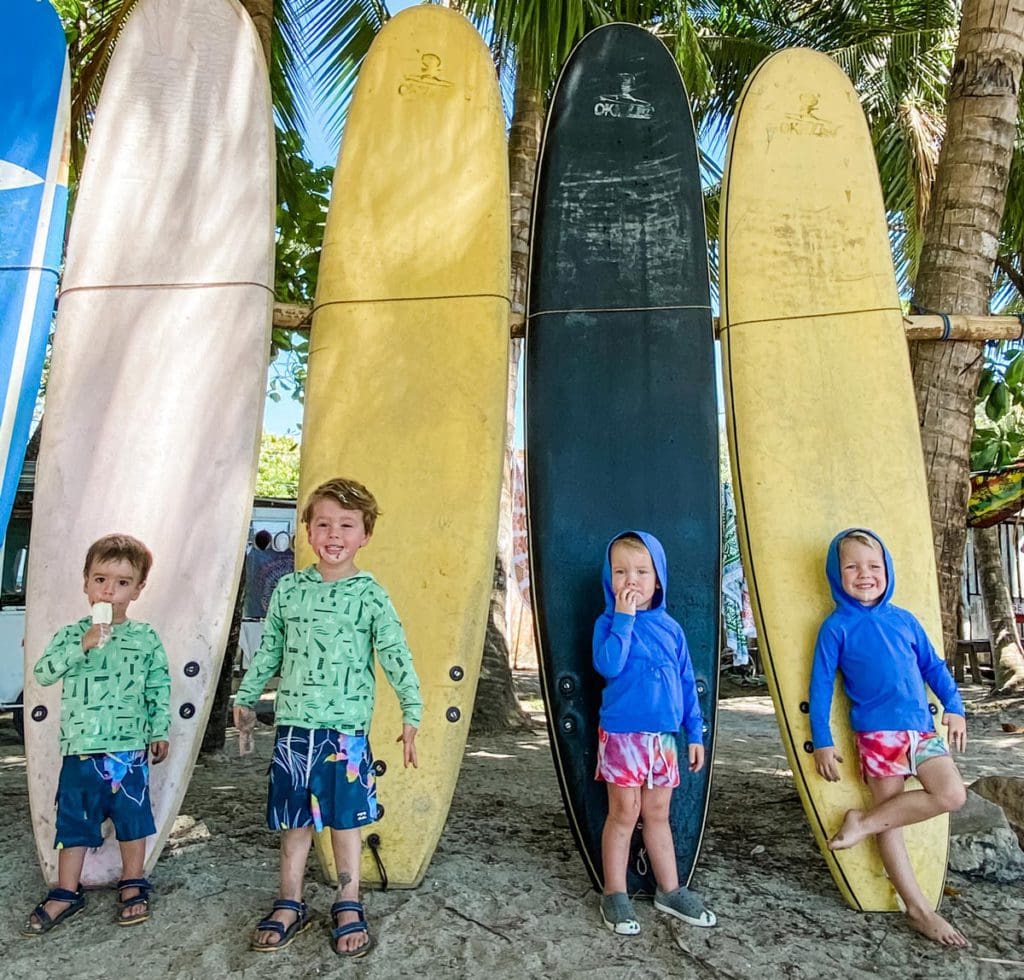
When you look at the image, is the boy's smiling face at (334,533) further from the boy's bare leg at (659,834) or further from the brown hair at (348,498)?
the boy's bare leg at (659,834)

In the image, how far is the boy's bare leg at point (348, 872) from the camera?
1949mm

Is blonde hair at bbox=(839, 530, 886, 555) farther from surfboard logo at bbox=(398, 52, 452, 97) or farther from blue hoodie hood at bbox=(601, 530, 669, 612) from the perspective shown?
surfboard logo at bbox=(398, 52, 452, 97)

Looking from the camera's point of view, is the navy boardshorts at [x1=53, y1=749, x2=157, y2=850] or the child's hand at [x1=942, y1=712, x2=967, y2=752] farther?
the child's hand at [x1=942, y1=712, x2=967, y2=752]

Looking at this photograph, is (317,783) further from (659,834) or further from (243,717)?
(659,834)

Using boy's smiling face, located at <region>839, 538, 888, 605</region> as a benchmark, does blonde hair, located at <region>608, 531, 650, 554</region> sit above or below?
above

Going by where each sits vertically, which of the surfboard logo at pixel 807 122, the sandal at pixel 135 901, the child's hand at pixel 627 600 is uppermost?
the surfboard logo at pixel 807 122

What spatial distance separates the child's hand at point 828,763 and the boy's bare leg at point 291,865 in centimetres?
135

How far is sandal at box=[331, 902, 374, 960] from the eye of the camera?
1.92 m

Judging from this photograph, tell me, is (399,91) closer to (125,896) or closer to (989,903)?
(125,896)

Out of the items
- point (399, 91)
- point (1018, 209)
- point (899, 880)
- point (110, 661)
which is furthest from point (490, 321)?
point (1018, 209)

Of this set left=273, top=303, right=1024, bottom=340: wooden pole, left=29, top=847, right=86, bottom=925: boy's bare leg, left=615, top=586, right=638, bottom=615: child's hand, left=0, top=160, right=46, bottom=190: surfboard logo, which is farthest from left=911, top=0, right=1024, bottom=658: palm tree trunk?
left=0, top=160, right=46, bottom=190: surfboard logo

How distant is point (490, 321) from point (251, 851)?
183 centimetres

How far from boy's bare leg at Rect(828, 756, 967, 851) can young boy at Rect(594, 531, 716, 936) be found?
0.47 metres

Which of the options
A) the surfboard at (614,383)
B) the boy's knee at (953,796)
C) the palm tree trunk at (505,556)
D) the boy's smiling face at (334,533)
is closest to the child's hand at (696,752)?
the surfboard at (614,383)
